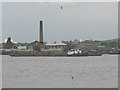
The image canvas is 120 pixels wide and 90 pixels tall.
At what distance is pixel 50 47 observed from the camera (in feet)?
162

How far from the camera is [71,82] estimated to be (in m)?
9.23

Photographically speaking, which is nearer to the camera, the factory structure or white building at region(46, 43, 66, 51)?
the factory structure

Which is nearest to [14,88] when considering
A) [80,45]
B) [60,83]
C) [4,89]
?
[4,89]

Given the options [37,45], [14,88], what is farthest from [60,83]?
[37,45]

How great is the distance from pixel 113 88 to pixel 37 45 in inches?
1565

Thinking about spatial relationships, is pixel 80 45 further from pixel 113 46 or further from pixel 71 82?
pixel 71 82

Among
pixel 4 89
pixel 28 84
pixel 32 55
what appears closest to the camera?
pixel 4 89

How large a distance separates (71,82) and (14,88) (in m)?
1.79

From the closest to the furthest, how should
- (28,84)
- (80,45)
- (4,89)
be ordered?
(4,89), (28,84), (80,45)

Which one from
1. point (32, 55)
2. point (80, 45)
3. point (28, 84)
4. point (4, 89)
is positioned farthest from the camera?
point (80, 45)

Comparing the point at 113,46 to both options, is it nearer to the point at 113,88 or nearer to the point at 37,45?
the point at 37,45

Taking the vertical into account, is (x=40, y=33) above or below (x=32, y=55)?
above

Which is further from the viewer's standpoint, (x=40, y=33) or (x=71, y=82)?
(x=40, y=33)

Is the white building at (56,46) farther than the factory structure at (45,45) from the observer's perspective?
Result: Yes
